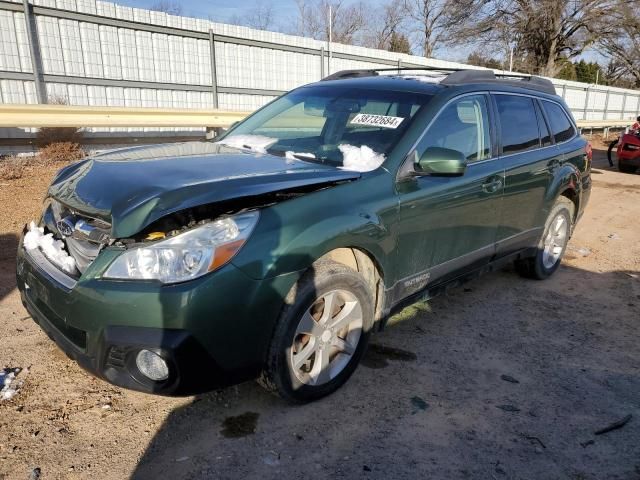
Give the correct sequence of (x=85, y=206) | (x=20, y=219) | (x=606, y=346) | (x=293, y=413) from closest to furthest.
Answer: (x=85, y=206)
(x=293, y=413)
(x=606, y=346)
(x=20, y=219)

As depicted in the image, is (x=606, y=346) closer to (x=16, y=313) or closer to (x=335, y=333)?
(x=335, y=333)

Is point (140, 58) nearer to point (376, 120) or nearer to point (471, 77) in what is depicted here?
point (471, 77)

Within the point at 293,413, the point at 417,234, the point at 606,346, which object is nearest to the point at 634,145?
the point at 606,346

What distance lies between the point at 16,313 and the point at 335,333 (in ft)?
8.38

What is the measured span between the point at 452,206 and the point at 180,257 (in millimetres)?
1936

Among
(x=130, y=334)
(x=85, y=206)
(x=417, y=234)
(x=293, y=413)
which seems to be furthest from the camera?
(x=417, y=234)

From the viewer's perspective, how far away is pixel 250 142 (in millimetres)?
3797

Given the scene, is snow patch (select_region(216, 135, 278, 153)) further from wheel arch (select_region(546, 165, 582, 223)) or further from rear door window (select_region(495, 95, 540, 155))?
wheel arch (select_region(546, 165, 582, 223))

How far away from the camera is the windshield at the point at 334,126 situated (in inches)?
129

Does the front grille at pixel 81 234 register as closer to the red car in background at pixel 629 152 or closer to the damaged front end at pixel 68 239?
the damaged front end at pixel 68 239

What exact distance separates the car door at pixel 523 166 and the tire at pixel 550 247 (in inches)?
8.0

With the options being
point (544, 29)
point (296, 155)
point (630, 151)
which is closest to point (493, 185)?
point (296, 155)

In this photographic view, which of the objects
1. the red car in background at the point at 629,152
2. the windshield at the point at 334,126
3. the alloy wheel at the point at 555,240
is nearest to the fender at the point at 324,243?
the windshield at the point at 334,126

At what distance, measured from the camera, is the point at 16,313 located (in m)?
3.88
